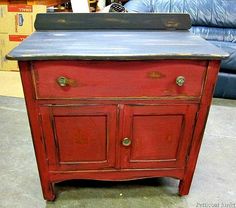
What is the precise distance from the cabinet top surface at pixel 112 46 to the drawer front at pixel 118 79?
0.04 meters

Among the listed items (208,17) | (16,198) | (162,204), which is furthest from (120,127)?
(208,17)

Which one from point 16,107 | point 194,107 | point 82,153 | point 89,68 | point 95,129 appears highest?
point 89,68

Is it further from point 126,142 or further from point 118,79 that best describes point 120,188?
point 118,79

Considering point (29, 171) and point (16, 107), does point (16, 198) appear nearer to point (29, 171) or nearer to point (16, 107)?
point (29, 171)

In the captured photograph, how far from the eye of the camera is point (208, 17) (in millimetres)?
2389

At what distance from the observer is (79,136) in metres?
1.05

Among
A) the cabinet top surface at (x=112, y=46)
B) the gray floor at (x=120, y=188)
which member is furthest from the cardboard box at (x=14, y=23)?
the cabinet top surface at (x=112, y=46)

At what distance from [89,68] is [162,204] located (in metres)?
0.74

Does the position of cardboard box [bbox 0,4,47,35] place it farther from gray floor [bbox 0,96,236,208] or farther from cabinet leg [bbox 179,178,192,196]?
cabinet leg [bbox 179,178,192,196]

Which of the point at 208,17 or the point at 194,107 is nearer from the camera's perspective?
the point at 194,107

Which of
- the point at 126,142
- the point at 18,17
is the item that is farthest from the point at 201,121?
the point at 18,17

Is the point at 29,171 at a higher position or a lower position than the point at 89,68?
lower

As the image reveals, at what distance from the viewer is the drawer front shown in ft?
2.94

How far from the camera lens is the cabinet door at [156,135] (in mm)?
1001
